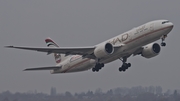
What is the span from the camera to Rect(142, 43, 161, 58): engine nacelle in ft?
180

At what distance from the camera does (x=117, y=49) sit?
51.6m

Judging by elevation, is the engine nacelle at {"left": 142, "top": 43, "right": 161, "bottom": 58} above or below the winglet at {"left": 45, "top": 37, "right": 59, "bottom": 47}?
below

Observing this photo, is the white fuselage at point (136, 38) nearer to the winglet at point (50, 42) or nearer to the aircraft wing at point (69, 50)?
the aircraft wing at point (69, 50)

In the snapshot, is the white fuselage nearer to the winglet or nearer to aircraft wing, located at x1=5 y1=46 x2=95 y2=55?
aircraft wing, located at x1=5 y1=46 x2=95 y2=55

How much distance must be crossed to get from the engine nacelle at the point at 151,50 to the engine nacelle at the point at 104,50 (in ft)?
16.7

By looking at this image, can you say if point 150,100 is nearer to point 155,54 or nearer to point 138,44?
point 155,54

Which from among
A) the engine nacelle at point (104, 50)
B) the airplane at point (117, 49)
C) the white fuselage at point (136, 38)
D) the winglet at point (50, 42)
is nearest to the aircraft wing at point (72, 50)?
the airplane at point (117, 49)

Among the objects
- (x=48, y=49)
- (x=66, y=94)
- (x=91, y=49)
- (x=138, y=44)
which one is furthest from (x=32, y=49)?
(x=66, y=94)

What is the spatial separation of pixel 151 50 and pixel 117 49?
4.89m

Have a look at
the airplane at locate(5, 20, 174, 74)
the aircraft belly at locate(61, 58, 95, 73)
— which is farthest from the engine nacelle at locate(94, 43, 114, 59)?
the aircraft belly at locate(61, 58, 95, 73)

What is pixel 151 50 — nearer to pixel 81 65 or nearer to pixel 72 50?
pixel 81 65

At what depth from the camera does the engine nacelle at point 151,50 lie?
54.8m

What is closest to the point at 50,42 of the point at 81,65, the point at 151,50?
the point at 81,65

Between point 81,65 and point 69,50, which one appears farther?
point 81,65
